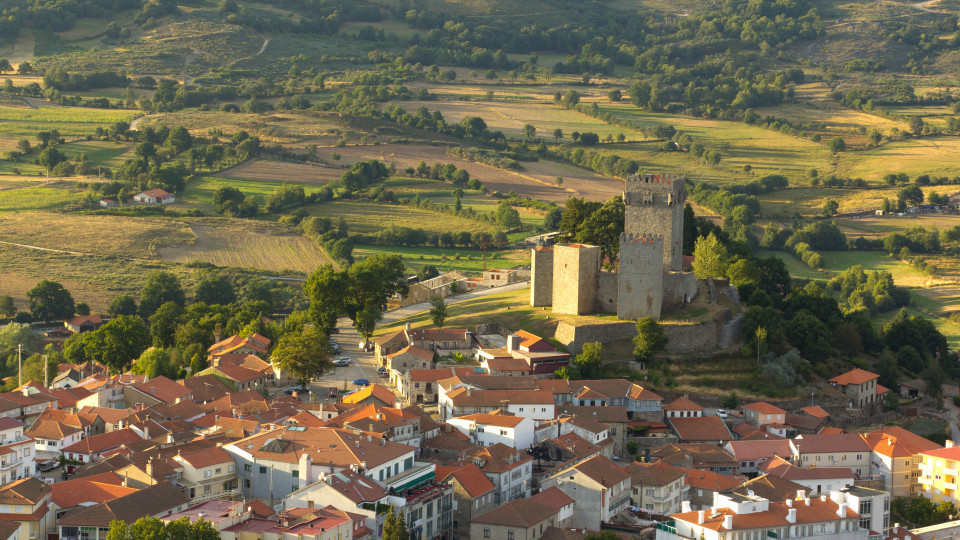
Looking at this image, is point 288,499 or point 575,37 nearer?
point 288,499

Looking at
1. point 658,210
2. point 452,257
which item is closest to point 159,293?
point 452,257

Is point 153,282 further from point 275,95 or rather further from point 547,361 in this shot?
point 275,95

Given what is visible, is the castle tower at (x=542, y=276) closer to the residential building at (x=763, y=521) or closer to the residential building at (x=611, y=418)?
the residential building at (x=611, y=418)

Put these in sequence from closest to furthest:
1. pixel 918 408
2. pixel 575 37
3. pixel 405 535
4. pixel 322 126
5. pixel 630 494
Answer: pixel 405 535 < pixel 630 494 < pixel 918 408 < pixel 322 126 < pixel 575 37

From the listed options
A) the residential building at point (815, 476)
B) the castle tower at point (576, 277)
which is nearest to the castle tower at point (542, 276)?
the castle tower at point (576, 277)

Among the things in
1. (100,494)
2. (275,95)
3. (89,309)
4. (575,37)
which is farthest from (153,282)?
(575,37)

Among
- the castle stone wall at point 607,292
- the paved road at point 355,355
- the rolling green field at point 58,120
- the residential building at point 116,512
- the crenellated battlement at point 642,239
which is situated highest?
the crenellated battlement at point 642,239

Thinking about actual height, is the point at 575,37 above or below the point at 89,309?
above
